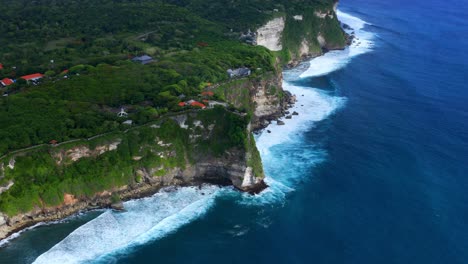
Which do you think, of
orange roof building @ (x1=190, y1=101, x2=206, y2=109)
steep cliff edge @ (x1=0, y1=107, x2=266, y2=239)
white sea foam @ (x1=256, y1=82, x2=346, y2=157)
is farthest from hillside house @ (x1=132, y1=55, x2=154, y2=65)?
white sea foam @ (x1=256, y1=82, x2=346, y2=157)

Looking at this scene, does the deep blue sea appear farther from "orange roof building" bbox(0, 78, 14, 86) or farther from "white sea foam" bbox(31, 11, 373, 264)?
"orange roof building" bbox(0, 78, 14, 86)

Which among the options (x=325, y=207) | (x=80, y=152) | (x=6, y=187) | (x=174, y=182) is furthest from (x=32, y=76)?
(x=325, y=207)

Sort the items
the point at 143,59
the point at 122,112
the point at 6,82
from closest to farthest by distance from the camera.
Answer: the point at 122,112 < the point at 6,82 < the point at 143,59

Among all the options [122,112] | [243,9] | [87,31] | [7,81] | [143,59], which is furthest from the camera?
[243,9]

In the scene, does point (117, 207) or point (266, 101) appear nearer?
point (117, 207)

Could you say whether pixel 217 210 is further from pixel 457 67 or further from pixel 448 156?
pixel 457 67

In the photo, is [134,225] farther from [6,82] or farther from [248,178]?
[6,82]
